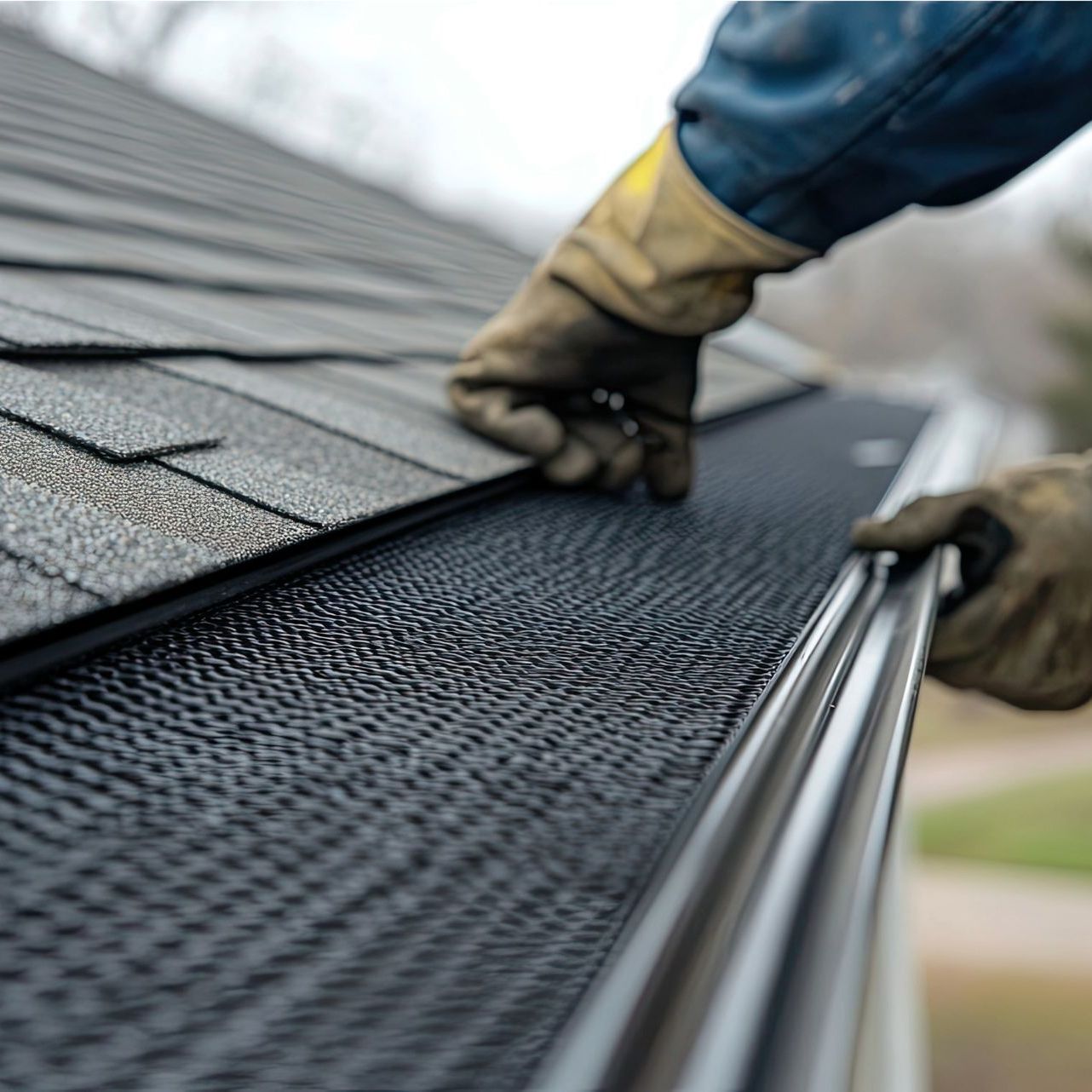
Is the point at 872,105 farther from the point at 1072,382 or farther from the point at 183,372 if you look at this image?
the point at 1072,382

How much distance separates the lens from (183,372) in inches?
40.8

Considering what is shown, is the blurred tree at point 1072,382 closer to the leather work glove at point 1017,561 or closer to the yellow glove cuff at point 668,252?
the leather work glove at point 1017,561

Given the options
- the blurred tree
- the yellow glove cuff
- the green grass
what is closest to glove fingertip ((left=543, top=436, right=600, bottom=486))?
the yellow glove cuff

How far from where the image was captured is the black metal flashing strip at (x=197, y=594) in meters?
0.52

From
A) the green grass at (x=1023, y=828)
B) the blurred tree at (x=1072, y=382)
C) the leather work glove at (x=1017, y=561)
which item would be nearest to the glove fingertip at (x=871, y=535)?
the leather work glove at (x=1017, y=561)

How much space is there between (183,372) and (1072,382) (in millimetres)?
14611

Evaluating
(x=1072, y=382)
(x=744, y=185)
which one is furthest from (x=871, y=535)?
(x=1072, y=382)

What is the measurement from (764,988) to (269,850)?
0.20m

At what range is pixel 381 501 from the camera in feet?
2.93

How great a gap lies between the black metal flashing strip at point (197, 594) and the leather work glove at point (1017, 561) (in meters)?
0.48

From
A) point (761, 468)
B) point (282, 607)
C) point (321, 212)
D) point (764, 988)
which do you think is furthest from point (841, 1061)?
point (321, 212)

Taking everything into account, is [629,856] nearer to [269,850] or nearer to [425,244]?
[269,850]

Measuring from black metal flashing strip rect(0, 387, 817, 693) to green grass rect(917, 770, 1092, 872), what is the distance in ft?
26.1

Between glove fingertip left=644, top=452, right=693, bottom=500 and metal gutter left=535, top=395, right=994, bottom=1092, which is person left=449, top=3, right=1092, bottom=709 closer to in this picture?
glove fingertip left=644, top=452, right=693, bottom=500
